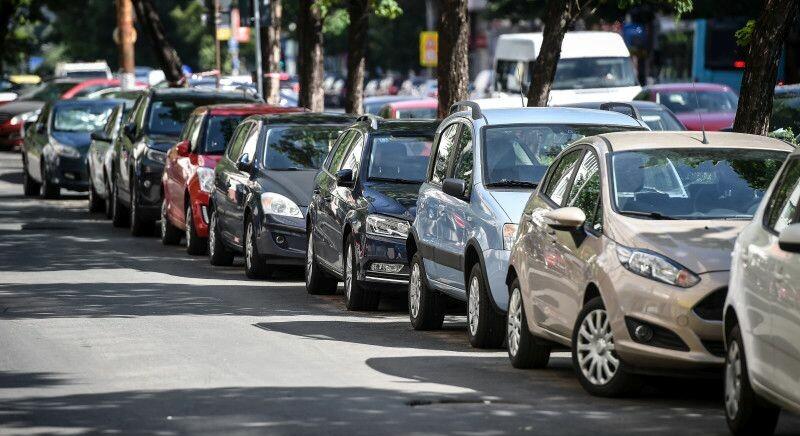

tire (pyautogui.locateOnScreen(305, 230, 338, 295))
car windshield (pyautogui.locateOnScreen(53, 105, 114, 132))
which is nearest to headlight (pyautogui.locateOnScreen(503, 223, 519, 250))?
tire (pyautogui.locateOnScreen(305, 230, 338, 295))

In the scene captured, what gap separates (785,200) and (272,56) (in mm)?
27396

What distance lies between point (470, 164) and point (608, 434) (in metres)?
4.66

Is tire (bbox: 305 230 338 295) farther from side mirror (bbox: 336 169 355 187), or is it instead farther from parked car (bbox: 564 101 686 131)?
parked car (bbox: 564 101 686 131)

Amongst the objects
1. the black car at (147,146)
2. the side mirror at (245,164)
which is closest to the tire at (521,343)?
the side mirror at (245,164)

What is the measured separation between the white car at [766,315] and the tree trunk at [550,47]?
1251 centimetres

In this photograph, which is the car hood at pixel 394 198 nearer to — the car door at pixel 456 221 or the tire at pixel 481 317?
the car door at pixel 456 221

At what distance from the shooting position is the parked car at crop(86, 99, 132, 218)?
87.0ft

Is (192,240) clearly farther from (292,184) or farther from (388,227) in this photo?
(388,227)

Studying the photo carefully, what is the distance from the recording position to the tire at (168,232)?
22484mm

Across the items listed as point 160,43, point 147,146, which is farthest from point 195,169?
point 160,43

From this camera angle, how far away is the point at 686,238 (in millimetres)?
9750

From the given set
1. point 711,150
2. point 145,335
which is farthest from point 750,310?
point 145,335

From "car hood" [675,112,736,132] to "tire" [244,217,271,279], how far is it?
1133 cm

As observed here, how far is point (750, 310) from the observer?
328 inches
